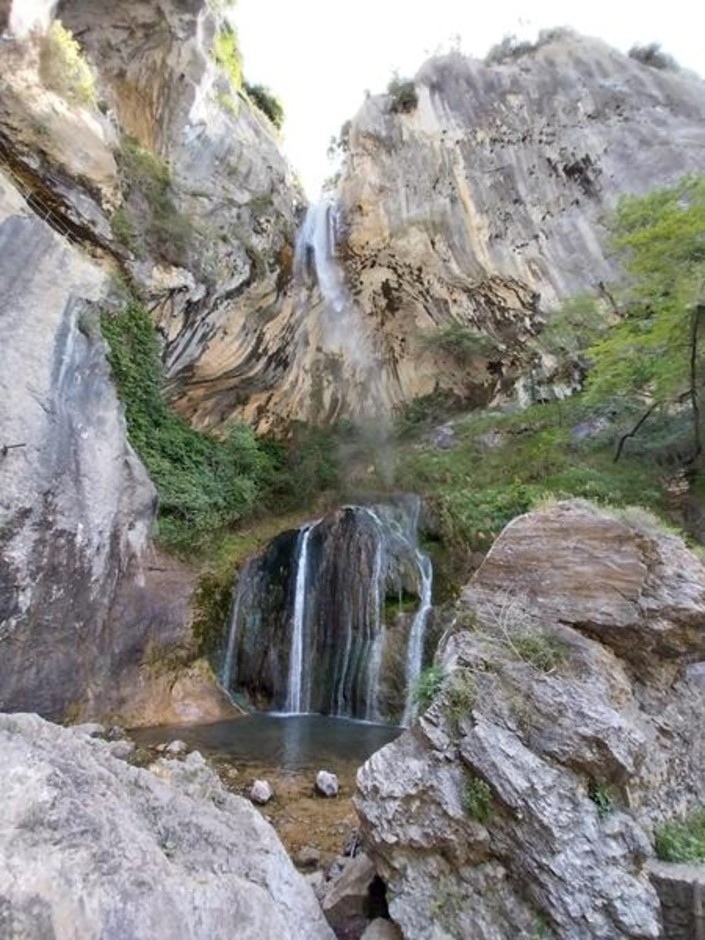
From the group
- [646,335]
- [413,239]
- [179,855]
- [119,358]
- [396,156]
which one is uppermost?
[396,156]

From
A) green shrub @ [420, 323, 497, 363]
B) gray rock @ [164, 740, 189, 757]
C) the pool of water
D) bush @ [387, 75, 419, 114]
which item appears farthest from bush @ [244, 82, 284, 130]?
gray rock @ [164, 740, 189, 757]

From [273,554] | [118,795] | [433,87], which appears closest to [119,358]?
[273,554]

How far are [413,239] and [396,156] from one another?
9.16 feet

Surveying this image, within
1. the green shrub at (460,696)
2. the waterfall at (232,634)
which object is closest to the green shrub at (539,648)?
the green shrub at (460,696)

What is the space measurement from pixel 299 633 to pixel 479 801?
8.53 m

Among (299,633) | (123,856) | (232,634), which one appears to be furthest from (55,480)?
(123,856)

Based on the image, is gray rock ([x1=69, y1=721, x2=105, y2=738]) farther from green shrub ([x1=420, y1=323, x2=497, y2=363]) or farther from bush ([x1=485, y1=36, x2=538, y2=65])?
bush ([x1=485, y1=36, x2=538, y2=65])

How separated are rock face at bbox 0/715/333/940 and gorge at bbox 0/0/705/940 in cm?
2

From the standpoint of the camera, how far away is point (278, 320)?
50.5 feet

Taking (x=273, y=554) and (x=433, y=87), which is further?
(x=433, y=87)

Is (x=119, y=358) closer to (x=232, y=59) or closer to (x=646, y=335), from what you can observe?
(x=646, y=335)

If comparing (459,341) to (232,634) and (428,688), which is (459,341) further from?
(428,688)

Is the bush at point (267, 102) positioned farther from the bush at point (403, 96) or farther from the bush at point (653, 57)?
the bush at point (653, 57)

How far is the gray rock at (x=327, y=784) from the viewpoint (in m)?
6.23
